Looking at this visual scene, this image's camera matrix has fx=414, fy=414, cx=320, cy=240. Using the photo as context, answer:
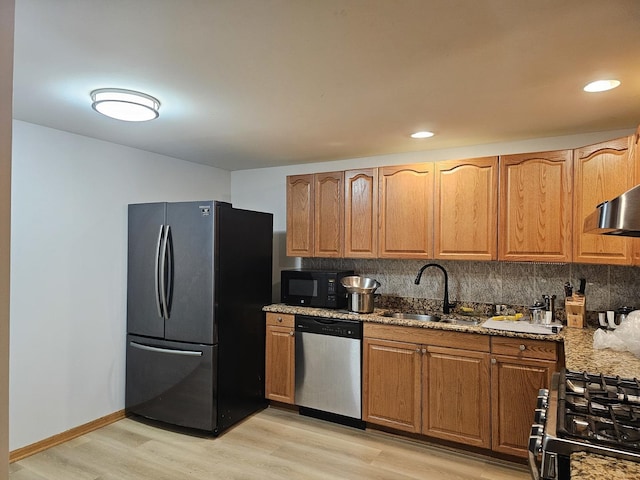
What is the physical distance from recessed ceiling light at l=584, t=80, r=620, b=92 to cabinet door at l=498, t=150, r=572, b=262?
2.29 feet

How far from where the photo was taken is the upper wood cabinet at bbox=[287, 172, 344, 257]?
3.63m

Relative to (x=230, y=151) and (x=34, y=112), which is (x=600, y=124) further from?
(x=34, y=112)

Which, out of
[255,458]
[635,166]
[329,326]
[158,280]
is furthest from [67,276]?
[635,166]

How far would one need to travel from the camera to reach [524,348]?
8.72 ft

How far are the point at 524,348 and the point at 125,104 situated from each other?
2.83 meters

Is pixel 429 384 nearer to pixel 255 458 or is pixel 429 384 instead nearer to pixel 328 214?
pixel 255 458

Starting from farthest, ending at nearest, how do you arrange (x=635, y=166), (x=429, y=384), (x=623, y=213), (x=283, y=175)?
(x=283, y=175)
(x=429, y=384)
(x=635, y=166)
(x=623, y=213)

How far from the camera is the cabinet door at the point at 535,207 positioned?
2.80 meters

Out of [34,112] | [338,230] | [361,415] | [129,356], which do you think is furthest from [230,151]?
[361,415]

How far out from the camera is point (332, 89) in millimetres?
2189

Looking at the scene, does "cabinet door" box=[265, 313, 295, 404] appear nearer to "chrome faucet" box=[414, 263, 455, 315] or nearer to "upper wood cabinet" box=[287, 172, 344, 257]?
Answer: "upper wood cabinet" box=[287, 172, 344, 257]

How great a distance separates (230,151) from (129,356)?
1.96 m

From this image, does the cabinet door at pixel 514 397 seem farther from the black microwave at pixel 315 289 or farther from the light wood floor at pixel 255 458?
the black microwave at pixel 315 289

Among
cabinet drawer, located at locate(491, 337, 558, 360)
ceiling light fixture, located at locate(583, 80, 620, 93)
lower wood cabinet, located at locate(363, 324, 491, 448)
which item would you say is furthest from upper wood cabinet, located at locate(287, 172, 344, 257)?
ceiling light fixture, located at locate(583, 80, 620, 93)
